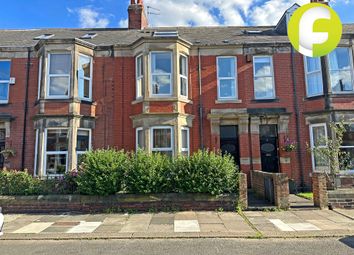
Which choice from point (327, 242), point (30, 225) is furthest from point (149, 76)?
point (327, 242)

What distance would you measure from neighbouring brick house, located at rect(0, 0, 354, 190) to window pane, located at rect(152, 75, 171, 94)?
1.8 inches

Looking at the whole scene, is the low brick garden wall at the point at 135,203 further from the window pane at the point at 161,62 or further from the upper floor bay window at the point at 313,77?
the upper floor bay window at the point at 313,77

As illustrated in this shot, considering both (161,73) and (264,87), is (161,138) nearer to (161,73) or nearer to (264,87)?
(161,73)

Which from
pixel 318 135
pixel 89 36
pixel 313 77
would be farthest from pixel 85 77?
pixel 318 135

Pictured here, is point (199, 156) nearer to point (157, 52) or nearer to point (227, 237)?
point (227, 237)

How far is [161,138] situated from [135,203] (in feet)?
→ 13.9

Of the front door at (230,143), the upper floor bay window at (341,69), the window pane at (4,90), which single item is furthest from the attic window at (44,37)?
the upper floor bay window at (341,69)

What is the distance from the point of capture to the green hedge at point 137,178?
884cm

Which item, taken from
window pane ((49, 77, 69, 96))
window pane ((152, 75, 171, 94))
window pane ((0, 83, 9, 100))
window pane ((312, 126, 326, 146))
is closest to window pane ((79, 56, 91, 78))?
window pane ((49, 77, 69, 96))

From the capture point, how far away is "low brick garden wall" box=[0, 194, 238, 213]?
884 cm

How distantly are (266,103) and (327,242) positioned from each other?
8.28m

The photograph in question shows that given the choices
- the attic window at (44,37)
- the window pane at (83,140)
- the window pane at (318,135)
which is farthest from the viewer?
the attic window at (44,37)

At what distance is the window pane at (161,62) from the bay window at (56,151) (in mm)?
4811

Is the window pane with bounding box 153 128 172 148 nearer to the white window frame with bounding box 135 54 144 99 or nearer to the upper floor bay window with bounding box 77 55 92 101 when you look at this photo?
the white window frame with bounding box 135 54 144 99
